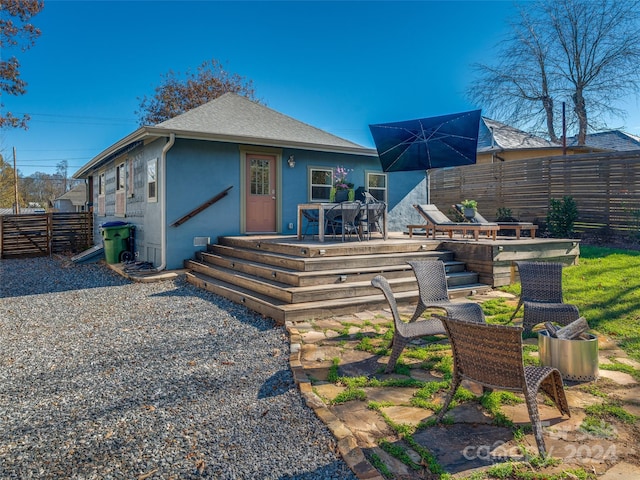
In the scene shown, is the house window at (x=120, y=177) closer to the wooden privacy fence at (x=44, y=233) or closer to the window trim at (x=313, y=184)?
the wooden privacy fence at (x=44, y=233)

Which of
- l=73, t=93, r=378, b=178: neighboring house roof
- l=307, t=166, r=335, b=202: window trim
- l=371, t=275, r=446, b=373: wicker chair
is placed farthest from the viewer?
l=307, t=166, r=335, b=202: window trim

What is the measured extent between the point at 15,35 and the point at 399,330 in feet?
53.1

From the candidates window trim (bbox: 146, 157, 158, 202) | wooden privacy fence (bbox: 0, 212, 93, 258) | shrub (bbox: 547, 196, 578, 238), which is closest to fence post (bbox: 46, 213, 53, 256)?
wooden privacy fence (bbox: 0, 212, 93, 258)

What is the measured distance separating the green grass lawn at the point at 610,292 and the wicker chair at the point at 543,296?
20.7 inches

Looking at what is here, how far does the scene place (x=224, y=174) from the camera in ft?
29.1

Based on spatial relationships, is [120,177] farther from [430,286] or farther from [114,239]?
[430,286]

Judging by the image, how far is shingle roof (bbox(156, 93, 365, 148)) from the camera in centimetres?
858

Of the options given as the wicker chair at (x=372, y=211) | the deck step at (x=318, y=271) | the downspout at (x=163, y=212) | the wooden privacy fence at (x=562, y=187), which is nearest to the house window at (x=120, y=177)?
the downspout at (x=163, y=212)

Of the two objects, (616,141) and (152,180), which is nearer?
(152,180)

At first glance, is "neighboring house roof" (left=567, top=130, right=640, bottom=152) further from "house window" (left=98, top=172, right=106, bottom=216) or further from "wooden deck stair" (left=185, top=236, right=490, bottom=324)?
"house window" (left=98, top=172, right=106, bottom=216)

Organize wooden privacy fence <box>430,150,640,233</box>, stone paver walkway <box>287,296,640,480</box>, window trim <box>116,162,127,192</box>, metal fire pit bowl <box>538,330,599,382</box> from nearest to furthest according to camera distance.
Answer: stone paver walkway <box>287,296,640,480</box>
metal fire pit bowl <box>538,330,599,382</box>
wooden privacy fence <box>430,150,640,233</box>
window trim <box>116,162,127,192</box>

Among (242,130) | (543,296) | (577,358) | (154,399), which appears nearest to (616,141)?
(242,130)

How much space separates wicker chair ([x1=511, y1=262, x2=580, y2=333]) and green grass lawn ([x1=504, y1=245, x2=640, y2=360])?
0.52 m

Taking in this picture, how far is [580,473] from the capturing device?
1913 mm
